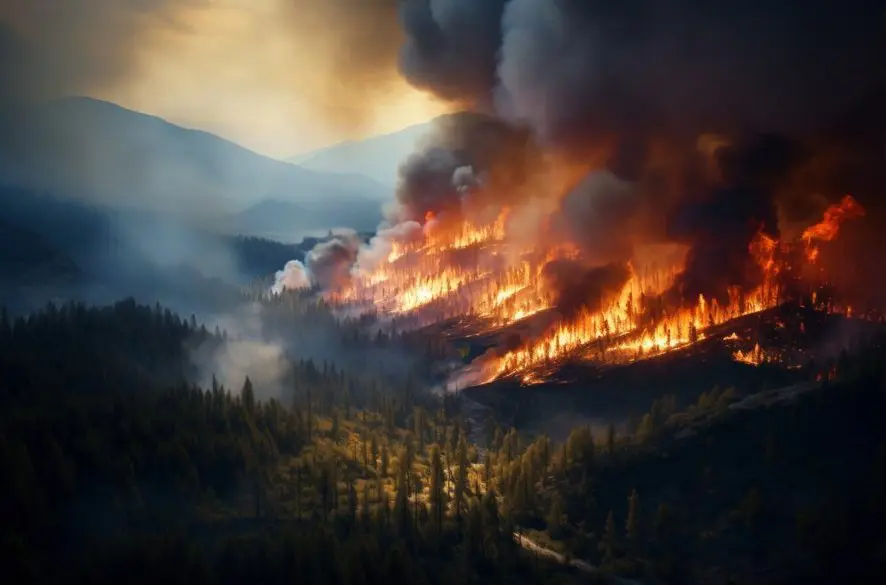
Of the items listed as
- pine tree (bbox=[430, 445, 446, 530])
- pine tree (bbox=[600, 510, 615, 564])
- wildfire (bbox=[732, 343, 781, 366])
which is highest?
wildfire (bbox=[732, 343, 781, 366])

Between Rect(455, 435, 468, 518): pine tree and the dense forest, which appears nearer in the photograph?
the dense forest

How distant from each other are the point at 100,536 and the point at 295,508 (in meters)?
28.8

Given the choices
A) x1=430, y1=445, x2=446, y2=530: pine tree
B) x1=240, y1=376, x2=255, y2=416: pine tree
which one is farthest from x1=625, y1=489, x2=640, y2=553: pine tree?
x1=240, y1=376, x2=255, y2=416: pine tree

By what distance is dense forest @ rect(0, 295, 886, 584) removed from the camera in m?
86.9

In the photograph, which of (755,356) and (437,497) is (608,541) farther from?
(755,356)

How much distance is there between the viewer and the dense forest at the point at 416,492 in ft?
285

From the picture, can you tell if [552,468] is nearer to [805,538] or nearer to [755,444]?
[755,444]

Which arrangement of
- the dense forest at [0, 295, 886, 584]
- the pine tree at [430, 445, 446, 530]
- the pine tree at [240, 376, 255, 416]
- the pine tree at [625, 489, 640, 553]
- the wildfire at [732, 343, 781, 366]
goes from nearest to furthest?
the dense forest at [0, 295, 886, 584] → the pine tree at [625, 489, 640, 553] → the pine tree at [430, 445, 446, 530] → the pine tree at [240, 376, 255, 416] → the wildfire at [732, 343, 781, 366]

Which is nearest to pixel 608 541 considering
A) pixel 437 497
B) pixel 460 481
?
pixel 460 481

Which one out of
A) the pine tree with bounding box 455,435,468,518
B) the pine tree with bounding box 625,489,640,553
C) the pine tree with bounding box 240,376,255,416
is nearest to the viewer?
the pine tree with bounding box 625,489,640,553

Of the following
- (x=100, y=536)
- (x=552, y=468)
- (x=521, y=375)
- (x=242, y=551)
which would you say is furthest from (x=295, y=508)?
(x=521, y=375)

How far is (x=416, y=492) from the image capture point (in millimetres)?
119062

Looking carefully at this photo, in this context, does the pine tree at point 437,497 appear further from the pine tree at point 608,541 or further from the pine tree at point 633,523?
the pine tree at point 633,523

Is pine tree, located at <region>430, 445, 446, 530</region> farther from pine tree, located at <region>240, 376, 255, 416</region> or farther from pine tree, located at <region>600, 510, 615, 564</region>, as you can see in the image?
pine tree, located at <region>240, 376, 255, 416</region>
